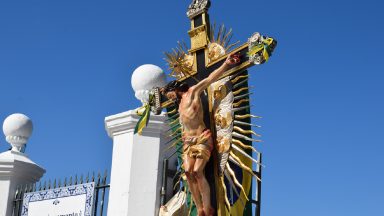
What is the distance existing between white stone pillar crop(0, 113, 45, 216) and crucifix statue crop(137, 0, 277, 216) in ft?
10.7

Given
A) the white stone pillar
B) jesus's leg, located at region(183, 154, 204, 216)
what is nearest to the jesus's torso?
jesus's leg, located at region(183, 154, 204, 216)

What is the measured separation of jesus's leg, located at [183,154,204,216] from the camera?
6.23 meters

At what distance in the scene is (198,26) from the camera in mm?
6867

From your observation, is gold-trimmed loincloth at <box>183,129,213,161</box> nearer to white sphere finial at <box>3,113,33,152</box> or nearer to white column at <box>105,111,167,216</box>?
white column at <box>105,111,167,216</box>

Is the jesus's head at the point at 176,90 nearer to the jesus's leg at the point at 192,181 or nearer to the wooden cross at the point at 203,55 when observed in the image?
the wooden cross at the point at 203,55

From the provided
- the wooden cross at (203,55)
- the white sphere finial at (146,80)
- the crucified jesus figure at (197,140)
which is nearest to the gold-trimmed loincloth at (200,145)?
the crucified jesus figure at (197,140)

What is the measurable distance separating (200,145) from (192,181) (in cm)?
35

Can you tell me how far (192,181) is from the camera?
627 centimetres

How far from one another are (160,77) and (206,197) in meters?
1.96

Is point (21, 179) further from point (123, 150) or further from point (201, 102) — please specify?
point (201, 102)

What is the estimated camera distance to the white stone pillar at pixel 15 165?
8992mm

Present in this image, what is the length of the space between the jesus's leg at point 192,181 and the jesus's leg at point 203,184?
50 millimetres

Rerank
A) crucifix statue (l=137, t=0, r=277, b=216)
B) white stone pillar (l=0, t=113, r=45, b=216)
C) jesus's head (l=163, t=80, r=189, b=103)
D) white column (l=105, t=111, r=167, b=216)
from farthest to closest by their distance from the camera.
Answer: white stone pillar (l=0, t=113, r=45, b=216), white column (l=105, t=111, r=167, b=216), jesus's head (l=163, t=80, r=189, b=103), crucifix statue (l=137, t=0, r=277, b=216)

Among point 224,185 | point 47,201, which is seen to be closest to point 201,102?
point 224,185
